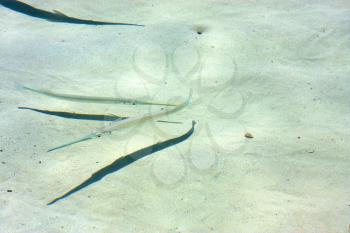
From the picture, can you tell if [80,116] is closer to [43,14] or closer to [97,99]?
[97,99]

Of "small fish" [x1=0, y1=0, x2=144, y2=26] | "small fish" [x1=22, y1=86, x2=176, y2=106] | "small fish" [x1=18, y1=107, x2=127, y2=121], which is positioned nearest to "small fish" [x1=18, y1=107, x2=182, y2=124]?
"small fish" [x1=18, y1=107, x2=127, y2=121]

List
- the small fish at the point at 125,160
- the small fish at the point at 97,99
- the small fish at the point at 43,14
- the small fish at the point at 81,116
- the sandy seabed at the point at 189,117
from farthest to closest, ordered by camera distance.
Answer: the small fish at the point at 43,14, the small fish at the point at 97,99, the small fish at the point at 81,116, the small fish at the point at 125,160, the sandy seabed at the point at 189,117

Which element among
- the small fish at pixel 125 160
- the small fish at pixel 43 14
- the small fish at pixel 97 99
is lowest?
the small fish at pixel 125 160

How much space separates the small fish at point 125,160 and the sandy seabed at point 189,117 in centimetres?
4

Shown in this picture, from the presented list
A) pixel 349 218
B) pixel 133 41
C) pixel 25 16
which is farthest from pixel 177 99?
pixel 25 16

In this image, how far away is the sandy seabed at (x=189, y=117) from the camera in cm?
225

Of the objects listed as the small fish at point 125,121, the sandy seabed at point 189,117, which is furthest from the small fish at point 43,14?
the small fish at point 125,121

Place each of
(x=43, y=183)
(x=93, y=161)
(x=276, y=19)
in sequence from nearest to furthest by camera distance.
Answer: (x=43, y=183) → (x=93, y=161) → (x=276, y=19)

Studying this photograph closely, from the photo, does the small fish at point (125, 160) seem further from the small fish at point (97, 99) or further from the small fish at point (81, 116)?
the small fish at point (97, 99)

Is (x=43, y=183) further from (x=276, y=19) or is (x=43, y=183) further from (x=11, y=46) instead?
(x=276, y=19)

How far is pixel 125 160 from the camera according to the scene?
2.58 m

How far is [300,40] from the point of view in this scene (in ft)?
12.3

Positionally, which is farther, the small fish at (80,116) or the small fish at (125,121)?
the small fish at (80,116)

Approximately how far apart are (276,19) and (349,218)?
7.99 feet
